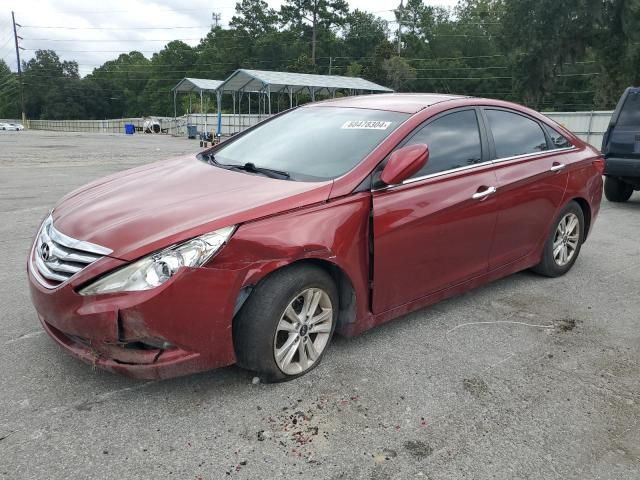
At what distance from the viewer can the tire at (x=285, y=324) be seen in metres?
2.83

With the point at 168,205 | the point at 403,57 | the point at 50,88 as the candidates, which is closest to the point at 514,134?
the point at 168,205

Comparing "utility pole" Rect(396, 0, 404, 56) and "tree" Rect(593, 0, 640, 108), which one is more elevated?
"utility pole" Rect(396, 0, 404, 56)

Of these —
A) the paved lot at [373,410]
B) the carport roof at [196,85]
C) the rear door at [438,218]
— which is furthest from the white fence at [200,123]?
the paved lot at [373,410]

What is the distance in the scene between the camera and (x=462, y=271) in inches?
155

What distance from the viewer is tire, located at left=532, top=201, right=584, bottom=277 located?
487 centimetres

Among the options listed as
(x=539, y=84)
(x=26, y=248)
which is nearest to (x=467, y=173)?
(x=26, y=248)

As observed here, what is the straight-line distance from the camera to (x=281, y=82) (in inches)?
1256

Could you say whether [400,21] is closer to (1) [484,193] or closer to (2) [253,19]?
(2) [253,19]

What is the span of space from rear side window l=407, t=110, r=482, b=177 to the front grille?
195 cm

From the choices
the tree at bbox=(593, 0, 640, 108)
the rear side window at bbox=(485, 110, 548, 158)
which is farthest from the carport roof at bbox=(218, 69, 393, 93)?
the rear side window at bbox=(485, 110, 548, 158)

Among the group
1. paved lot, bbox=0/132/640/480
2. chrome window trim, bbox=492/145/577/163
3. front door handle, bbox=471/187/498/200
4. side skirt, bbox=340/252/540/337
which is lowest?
paved lot, bbox=0/132/640/480

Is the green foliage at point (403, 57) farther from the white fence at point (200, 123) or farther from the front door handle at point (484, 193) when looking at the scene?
the front door handle at point (484, 193)

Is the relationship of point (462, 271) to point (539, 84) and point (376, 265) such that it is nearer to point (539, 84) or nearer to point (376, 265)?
point (376, 265)

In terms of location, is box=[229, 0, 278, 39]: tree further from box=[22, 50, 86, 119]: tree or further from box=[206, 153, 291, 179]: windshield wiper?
box=[206, 153, 291, 179]: windshield wiper
